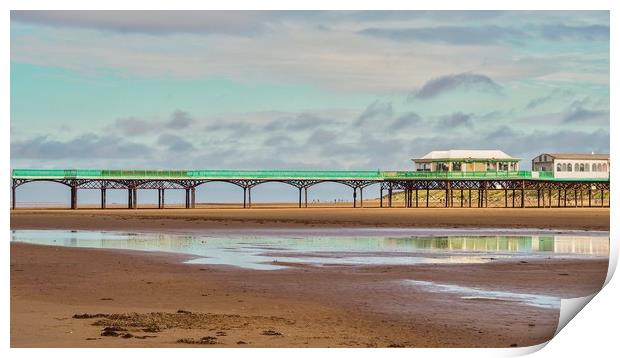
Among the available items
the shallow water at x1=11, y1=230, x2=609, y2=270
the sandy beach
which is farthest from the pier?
the sandy beach

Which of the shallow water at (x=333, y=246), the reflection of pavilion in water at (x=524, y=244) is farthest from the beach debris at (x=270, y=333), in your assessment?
the reflection of pavilion in water at (x=524, y=244)

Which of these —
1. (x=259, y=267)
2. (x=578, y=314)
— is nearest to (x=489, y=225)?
(x=259, y=267)

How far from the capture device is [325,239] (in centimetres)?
3009

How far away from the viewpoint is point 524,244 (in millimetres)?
27812

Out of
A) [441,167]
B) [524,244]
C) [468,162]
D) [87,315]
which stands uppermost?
[468,162]

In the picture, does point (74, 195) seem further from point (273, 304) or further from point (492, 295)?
point (492, 295)

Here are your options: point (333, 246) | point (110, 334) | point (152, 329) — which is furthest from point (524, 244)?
point (110, 334)

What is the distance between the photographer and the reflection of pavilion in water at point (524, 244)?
25578 mm

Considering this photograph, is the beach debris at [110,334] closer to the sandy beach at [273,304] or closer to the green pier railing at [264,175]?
the sandy beach at [273,304]

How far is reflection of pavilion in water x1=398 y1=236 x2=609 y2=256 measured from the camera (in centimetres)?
2558

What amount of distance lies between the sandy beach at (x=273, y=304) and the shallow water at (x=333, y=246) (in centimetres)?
133

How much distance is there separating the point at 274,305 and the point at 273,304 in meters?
0.10
